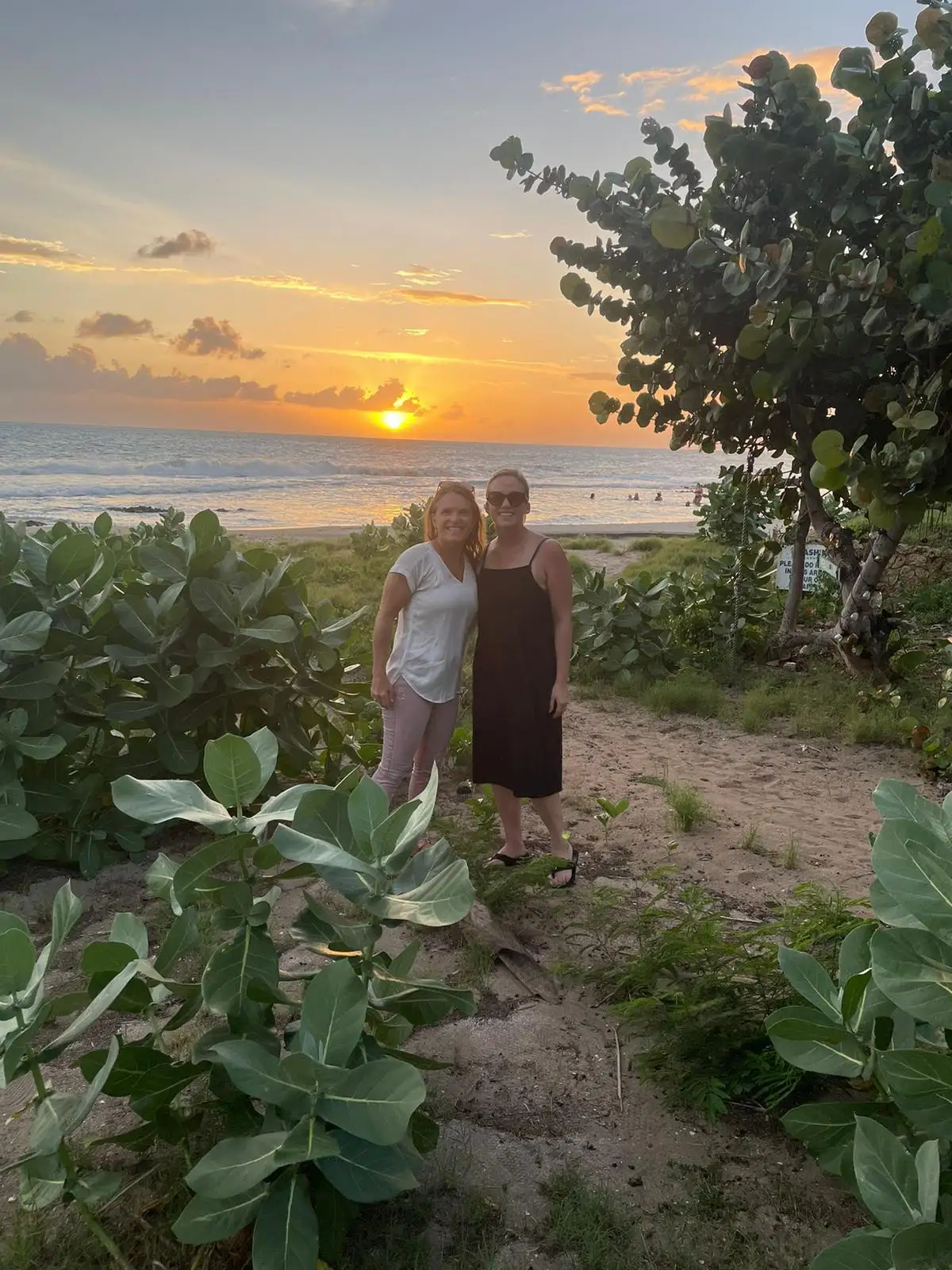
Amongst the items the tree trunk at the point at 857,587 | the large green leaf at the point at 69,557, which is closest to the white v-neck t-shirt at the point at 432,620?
the large green leaf at the point at 69,557

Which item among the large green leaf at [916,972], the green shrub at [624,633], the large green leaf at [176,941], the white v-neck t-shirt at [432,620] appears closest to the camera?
the large green leaf at [916,972]

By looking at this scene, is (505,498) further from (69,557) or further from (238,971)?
(238,971)

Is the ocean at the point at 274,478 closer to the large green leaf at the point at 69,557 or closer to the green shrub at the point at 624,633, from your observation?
the green shrub at the point at 624,633

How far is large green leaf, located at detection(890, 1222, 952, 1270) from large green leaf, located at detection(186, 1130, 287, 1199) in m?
0.92

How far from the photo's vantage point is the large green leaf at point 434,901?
58.4 inches

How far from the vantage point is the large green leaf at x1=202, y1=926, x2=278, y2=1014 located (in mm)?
1646

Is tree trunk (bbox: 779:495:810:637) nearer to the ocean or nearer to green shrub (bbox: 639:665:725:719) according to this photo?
green shrub (bbox: 639:665:725:719)

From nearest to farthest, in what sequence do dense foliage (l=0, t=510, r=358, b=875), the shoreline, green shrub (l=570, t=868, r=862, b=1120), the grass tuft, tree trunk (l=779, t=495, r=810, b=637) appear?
green shrub (l=570, t=868, r=862, b=1120)
dense foliage (l=0, t=510, r=358, b=875)
the grass tuft
tree trunk (l=779, t=495, r=810, b=637)
the shoreline

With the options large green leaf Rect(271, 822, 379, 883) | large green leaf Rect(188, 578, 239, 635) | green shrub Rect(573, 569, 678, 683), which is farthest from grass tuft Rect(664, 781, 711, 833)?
large green leaf Rect(271, 822, 379, 883)

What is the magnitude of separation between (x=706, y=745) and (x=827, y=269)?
10.3ft

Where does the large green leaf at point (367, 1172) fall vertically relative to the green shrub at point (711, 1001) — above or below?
above

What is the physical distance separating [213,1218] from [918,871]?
49.2 inches

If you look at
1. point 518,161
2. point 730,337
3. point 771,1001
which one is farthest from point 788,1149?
point 518,161

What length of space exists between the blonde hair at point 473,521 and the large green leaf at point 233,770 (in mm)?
2401
